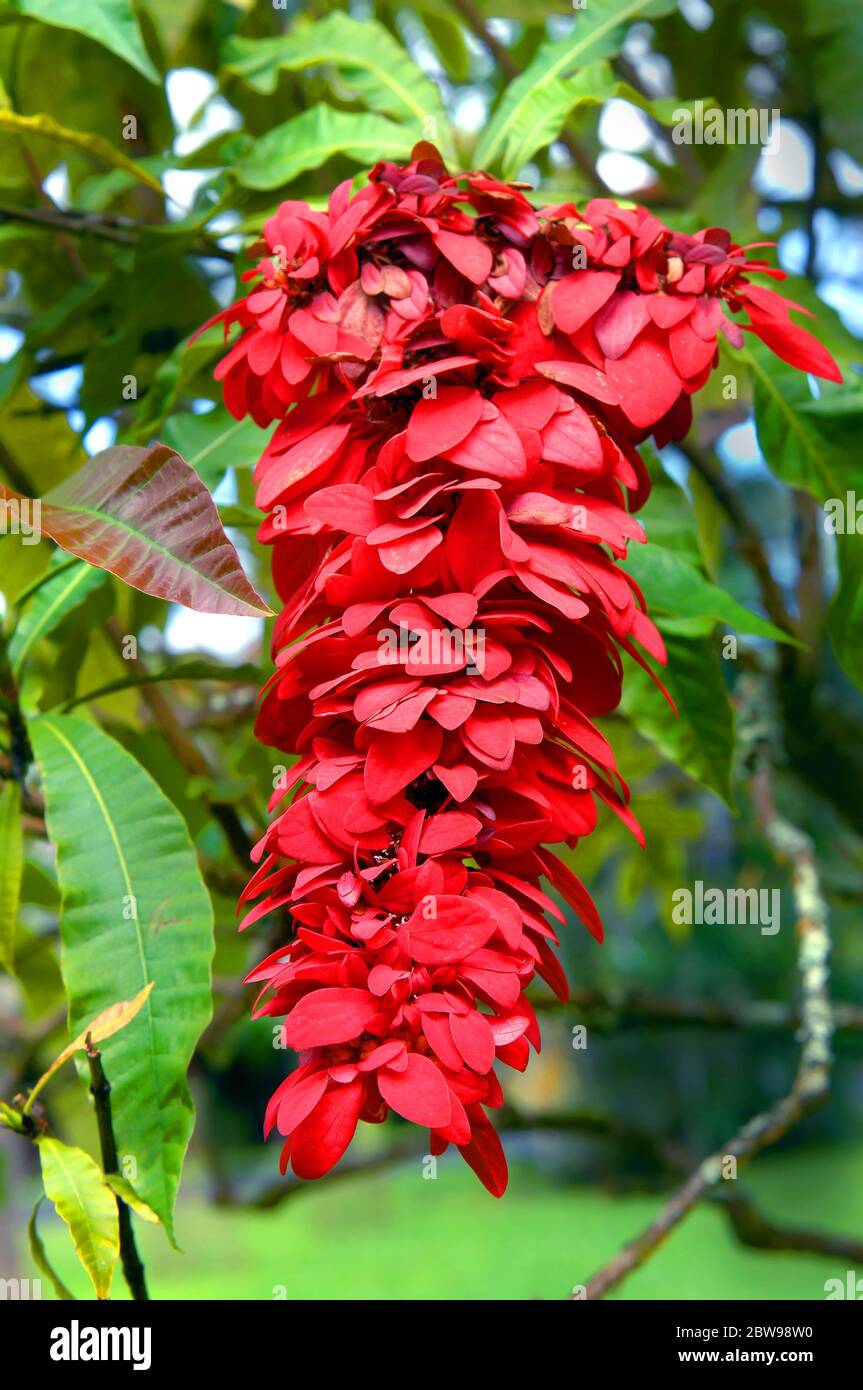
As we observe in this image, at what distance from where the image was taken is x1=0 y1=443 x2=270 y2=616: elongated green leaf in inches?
12.9

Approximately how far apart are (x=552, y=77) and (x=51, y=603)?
32cm

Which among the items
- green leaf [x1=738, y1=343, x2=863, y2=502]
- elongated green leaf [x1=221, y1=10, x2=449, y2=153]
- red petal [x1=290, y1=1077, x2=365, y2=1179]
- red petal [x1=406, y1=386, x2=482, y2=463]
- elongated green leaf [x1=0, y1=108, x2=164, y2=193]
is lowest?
red petal [x1=290, y1=1077, x2=365, y2=1179]

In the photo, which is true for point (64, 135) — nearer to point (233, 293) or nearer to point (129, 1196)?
point (233, 293)

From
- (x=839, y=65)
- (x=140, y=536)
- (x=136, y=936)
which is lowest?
(x=136, y=936)

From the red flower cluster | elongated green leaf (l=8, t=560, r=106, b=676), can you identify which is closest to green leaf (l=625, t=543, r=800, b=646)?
the red flower cluster

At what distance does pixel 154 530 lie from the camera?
354 millimetres

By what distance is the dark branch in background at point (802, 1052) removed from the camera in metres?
0.53

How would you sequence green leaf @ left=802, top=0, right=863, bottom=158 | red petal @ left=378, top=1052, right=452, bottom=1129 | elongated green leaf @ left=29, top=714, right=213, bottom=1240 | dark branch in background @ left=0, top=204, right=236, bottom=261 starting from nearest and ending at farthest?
1. red petal @ left=378, top=1052, right=452, bottom=1129
2. elongated green leaf @ left=29, top=714, right=213, bottom=1240
3. dark branch in background @ left=0, top=204, right=236, bottom=261
4. green leaf @ left=802, top=0, right=863, bottom=158

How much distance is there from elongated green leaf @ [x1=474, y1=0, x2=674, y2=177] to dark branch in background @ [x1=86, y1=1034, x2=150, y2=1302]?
39 cm

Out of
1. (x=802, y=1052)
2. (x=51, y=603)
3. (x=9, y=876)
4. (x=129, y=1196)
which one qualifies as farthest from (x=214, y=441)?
(x=802, y=1052)

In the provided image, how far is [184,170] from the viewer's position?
23.2 inches

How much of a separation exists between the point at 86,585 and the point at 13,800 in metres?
0.10

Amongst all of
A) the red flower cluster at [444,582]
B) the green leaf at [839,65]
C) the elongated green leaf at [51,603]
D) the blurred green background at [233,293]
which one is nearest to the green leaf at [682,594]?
the blurred green background at [233,293]

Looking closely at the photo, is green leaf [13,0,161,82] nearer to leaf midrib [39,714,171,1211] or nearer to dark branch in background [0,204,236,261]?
dark branch in background [0,204,236,261]
